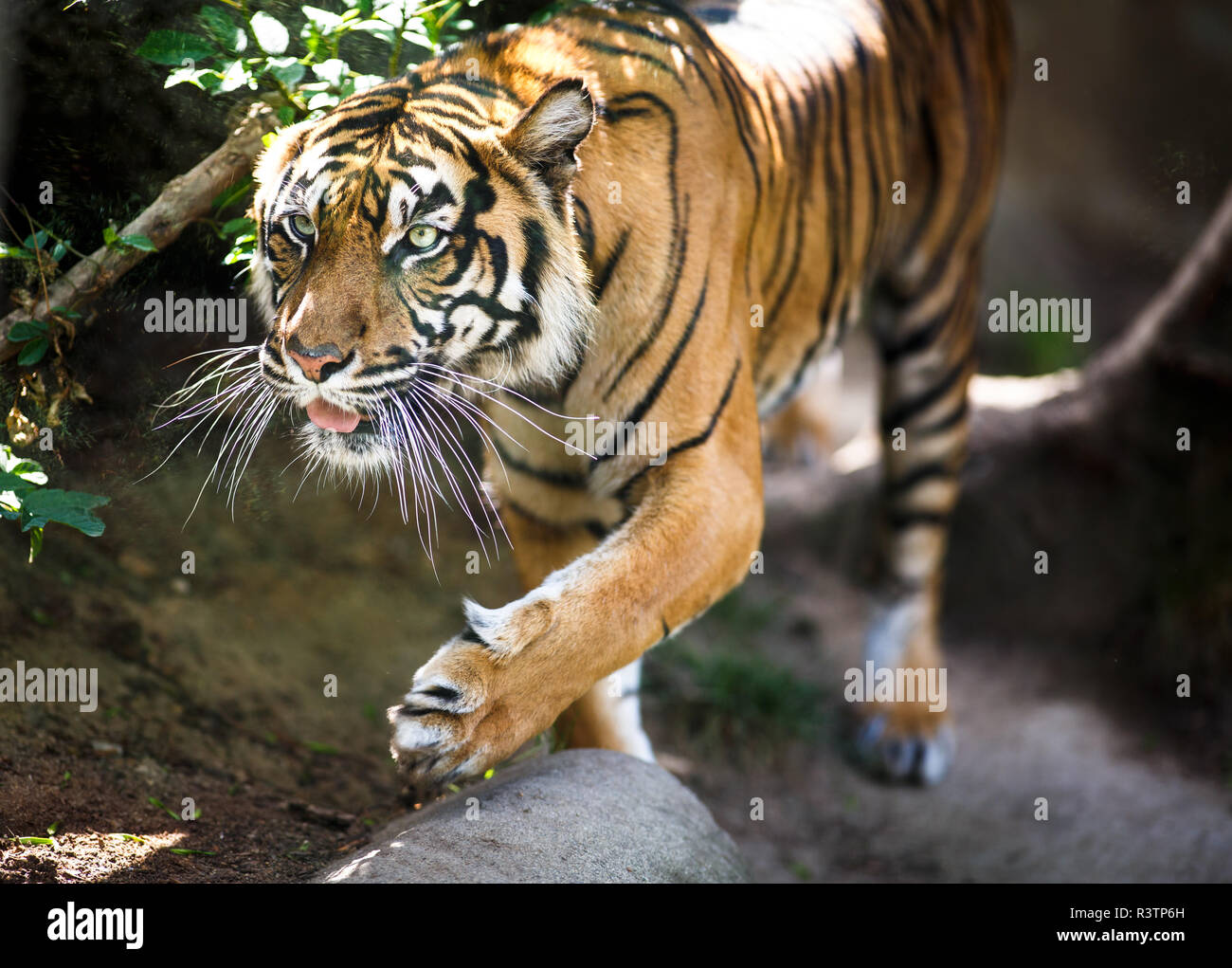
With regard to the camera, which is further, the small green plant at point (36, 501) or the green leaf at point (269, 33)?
the green leaf at point (269, 33)

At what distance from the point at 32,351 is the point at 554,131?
4.39 ft

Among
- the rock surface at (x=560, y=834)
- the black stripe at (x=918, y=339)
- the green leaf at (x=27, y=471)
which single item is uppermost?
the black stripe at (x=918, y=339)

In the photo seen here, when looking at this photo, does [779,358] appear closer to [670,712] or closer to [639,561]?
[639,561]

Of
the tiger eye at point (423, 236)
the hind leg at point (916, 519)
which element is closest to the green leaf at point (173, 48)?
the tiger eye at point (423, 236)

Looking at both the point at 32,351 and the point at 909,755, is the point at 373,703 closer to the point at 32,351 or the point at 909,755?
the point at 32,351

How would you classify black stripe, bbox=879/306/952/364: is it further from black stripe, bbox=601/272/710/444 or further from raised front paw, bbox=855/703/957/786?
black stripe, bbox=601/272/710/444

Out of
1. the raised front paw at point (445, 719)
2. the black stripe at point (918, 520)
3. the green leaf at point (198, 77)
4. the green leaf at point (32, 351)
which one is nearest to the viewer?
the raised front paw at point (445, 719)

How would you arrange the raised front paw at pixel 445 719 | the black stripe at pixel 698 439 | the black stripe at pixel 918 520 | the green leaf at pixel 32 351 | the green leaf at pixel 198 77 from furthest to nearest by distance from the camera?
the black stripe at pixel 918 520, the black stripe at pixel 698 439, the green leaf at pixel 32 351, the green leaf at pixel 198 77, the raised front paw at pixel 445 719

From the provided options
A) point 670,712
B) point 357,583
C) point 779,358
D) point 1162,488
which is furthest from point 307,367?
point 1162,488

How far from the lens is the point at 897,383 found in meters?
4.64

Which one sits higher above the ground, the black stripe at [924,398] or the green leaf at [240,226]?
the green leaf at [240,226]

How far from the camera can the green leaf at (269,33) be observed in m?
2.58

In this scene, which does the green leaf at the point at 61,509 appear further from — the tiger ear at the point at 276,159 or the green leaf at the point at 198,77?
the green leaf at the point at 198,77
